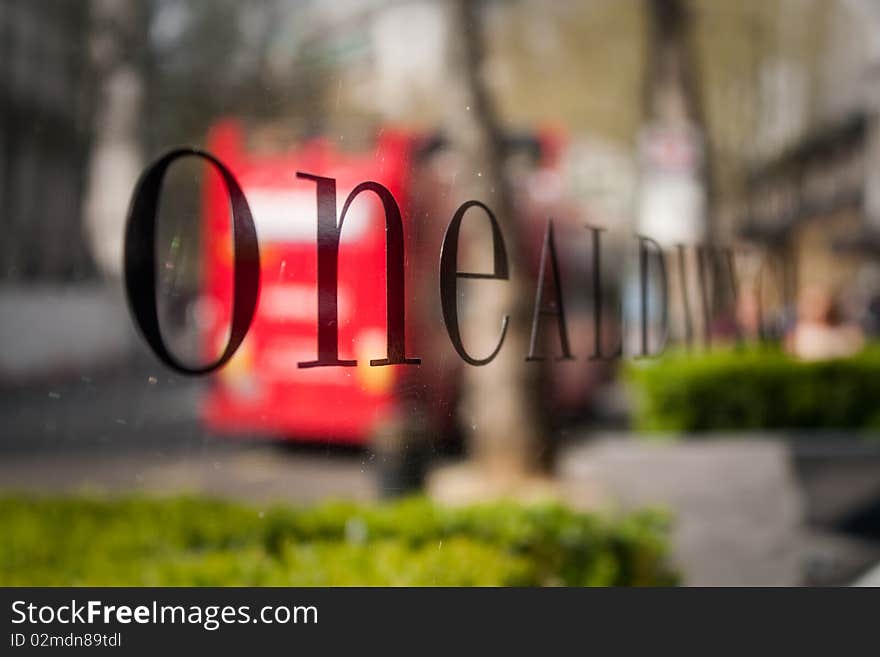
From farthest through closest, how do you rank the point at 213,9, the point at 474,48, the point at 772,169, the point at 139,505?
the point at 772,169
the point at 474,48
the point at 213,9
the point at 139,505

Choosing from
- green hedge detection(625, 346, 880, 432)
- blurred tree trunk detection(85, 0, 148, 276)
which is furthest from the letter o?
green hedge detection(625, 346, 880, 432)

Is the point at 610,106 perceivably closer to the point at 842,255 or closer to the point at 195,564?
the point at 842,255

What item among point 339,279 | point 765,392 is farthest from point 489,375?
point 339,279

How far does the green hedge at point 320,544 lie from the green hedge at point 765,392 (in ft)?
14.5

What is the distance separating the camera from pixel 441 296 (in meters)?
2.62

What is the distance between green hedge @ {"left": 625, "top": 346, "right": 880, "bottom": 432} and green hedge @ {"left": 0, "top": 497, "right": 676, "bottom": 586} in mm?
4420

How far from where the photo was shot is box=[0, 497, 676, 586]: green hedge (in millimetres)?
3617

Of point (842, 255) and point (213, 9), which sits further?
point (842, 255)

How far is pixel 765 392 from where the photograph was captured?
369 inches

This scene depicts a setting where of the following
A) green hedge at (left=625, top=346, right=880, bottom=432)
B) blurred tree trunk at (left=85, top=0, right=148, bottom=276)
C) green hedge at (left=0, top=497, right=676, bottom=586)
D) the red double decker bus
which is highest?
blurred tree trunk at (left=85, top=0, right=148, bottom=276)

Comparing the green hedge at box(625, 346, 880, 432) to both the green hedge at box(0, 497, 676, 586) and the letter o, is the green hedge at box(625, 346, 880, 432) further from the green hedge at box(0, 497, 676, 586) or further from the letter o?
the letter o

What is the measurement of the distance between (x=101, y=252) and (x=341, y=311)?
419 inches

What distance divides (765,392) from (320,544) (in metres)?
6.11
